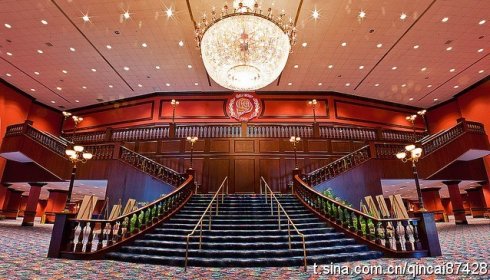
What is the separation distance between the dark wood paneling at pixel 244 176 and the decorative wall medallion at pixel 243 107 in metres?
2.60

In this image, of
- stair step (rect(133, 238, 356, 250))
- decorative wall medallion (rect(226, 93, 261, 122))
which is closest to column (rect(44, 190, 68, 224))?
decorative wall medallion (rect(226, 93, 261, 122))

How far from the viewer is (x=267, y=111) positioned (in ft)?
43.8

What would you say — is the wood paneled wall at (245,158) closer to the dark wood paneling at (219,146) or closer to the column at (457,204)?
the dark wood paneling at (219,146)

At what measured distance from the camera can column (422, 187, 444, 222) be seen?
14375mm

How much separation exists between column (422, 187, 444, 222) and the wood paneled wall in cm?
673

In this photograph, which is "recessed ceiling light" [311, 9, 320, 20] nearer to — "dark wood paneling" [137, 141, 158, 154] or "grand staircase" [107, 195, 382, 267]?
"grand staircase" [107, 195, 382, 267]

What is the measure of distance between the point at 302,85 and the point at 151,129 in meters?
7.60

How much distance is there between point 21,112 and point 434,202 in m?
22.2

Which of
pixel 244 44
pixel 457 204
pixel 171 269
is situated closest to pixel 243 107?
pixel 244 44

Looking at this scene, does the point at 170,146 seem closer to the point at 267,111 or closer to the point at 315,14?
the point at 267,111

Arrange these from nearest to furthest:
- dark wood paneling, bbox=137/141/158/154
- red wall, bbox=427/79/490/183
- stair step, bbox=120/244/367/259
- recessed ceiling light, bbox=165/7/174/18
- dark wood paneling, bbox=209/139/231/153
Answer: stair step, bbox=120/244/367/259 < recessed ceiling light, bbox=165/7/174/18 < dark wood paneling, bbox=209/139/231/153 < dark wood paneling, bbox=137/141/158/154 < red wall, bbox=427/79/490/183

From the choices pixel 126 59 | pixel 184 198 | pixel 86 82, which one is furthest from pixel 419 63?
pixel 86 82

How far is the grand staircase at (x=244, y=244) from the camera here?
180 inches

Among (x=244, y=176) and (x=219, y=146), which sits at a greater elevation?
(x=219, y=146)
